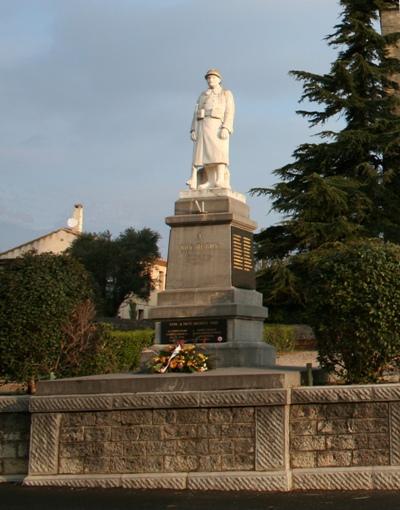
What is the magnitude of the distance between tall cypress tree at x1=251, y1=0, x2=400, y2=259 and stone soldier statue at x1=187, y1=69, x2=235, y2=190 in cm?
1285

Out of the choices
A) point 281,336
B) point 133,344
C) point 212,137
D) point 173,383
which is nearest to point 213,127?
point 212,137

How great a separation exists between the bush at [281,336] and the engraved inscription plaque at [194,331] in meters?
12.7

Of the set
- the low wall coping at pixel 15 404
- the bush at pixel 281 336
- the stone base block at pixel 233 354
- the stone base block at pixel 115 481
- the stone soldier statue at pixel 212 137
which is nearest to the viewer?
the stone base block at pixel 115 481

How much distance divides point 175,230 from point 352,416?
4772 mm

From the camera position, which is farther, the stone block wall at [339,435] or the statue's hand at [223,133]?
the statue's hand at [223,133]

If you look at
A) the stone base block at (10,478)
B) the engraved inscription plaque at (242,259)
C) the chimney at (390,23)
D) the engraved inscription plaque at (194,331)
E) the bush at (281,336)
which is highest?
the chimney at (390,23)

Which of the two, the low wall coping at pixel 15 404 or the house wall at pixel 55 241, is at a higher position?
the house wall at pixel 55 241

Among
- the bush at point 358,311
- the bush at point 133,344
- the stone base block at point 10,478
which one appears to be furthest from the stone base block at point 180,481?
the bush at point 133,344

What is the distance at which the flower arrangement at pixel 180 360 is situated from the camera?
907 centimetres

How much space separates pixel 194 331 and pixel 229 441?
10.3 ft

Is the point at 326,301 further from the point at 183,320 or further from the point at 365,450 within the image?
the point at 183,320

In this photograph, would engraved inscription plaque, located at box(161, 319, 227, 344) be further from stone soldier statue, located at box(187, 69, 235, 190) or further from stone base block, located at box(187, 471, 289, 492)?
stone base block, located at box(187, 471, 289, 492)

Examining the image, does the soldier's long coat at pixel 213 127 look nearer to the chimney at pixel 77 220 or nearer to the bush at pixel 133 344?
the bush at pixel 133 344

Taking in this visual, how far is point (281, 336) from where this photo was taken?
78.7 feet
